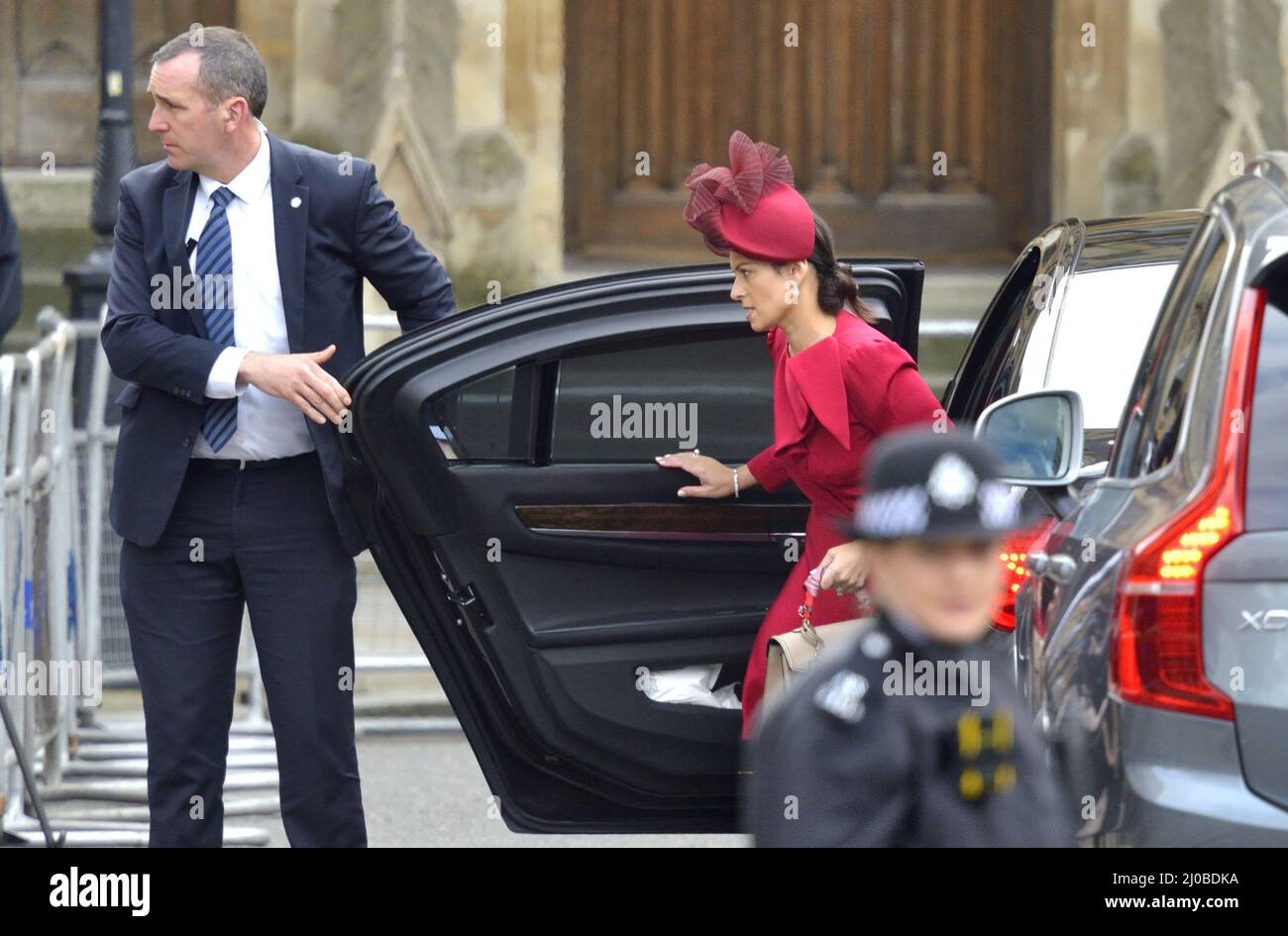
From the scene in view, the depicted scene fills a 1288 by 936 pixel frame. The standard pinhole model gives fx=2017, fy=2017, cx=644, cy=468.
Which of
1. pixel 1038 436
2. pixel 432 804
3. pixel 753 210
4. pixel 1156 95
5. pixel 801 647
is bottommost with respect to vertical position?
pixel 432 804

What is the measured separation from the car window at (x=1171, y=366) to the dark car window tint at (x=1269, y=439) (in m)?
0.15

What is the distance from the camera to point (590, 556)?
435 cm

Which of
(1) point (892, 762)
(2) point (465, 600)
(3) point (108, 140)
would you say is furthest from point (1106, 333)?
(3) point (108, 140)

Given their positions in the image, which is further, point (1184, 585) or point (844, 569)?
point (844, 569)

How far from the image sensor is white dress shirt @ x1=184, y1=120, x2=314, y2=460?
4.43 m

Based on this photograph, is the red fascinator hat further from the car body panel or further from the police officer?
the police officer

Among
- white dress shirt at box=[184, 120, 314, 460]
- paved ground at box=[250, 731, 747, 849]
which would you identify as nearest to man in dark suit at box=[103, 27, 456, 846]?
white dress shirt at box=[184, 120, 314, 460]

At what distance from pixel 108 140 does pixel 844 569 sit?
605 cm

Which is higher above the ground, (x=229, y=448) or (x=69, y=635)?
(x=229, y=448)

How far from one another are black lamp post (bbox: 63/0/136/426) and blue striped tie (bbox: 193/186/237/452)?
14.7 feet

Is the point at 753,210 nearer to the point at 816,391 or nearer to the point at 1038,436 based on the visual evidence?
the point at 816,391
